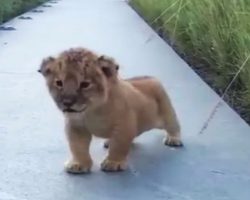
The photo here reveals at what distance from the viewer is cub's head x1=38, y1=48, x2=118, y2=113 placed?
3.41 meters

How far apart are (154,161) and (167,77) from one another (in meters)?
2.49

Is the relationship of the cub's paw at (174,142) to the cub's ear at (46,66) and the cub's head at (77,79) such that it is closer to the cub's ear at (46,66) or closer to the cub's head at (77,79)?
the cub's head at (77,79)

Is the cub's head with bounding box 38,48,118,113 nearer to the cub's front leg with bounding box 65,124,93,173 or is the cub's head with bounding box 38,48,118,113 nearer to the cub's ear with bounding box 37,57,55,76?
the cub's ear with bounding box 37,57,55,76

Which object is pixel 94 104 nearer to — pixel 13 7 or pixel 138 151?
pixel 138 151

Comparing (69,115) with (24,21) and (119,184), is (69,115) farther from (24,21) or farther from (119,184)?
(24,21)

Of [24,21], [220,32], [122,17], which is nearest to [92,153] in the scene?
[220,32]

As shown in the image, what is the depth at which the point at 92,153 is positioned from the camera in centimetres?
404

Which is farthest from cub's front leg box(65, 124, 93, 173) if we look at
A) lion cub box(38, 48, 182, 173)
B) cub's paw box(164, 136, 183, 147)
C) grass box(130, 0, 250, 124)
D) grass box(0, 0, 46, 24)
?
grass box(0, 0, 46, 24)

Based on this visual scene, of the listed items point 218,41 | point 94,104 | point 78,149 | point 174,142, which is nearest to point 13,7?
point 218,41

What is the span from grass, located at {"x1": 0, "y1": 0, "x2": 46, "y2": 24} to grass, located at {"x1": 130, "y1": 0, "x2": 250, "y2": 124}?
12.3 feet

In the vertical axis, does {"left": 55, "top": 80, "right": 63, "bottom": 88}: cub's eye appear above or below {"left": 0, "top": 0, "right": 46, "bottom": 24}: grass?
above

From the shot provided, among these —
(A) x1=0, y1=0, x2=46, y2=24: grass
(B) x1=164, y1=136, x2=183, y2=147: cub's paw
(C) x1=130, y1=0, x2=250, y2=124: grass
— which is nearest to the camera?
(B) x1=164, y1=136, x2=183, y2=147: cub's paw

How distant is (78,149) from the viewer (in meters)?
3.69

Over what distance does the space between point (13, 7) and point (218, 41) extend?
7.07 metres
